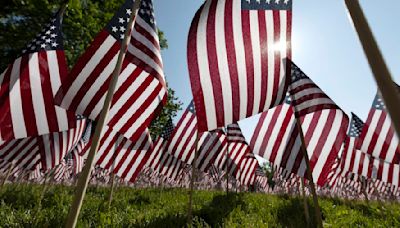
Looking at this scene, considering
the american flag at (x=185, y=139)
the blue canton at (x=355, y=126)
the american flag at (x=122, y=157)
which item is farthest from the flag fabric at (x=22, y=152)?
the blue canton at (x=355, y=126)

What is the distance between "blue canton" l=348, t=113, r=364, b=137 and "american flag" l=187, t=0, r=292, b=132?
28.1 feet

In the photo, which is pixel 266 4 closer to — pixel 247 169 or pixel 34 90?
pixel 34 90

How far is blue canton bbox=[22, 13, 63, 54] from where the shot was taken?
5.25 meters

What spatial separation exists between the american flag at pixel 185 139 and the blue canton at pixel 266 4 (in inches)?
262

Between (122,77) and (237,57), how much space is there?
5.47ft

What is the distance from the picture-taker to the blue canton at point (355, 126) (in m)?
11.8

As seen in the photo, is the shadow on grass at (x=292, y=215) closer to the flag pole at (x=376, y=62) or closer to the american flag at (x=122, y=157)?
the american flag at (x=122, y=157)

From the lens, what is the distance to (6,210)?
642 centimetres

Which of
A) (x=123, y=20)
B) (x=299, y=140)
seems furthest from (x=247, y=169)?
(x=123, y=20)

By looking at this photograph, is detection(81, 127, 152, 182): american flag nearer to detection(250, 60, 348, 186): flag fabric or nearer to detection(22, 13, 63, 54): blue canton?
detection(250, 60, 348, 186): flag fabric

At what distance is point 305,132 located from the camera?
6.57 meters

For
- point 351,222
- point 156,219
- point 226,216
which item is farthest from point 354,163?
point 156,219

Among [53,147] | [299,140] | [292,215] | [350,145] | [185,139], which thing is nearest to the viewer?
[299,140]

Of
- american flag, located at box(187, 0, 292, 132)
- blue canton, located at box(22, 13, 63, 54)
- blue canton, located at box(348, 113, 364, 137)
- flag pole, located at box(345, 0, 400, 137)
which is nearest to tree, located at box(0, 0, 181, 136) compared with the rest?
blue canton, located at box(22, 13, 63, 54)
